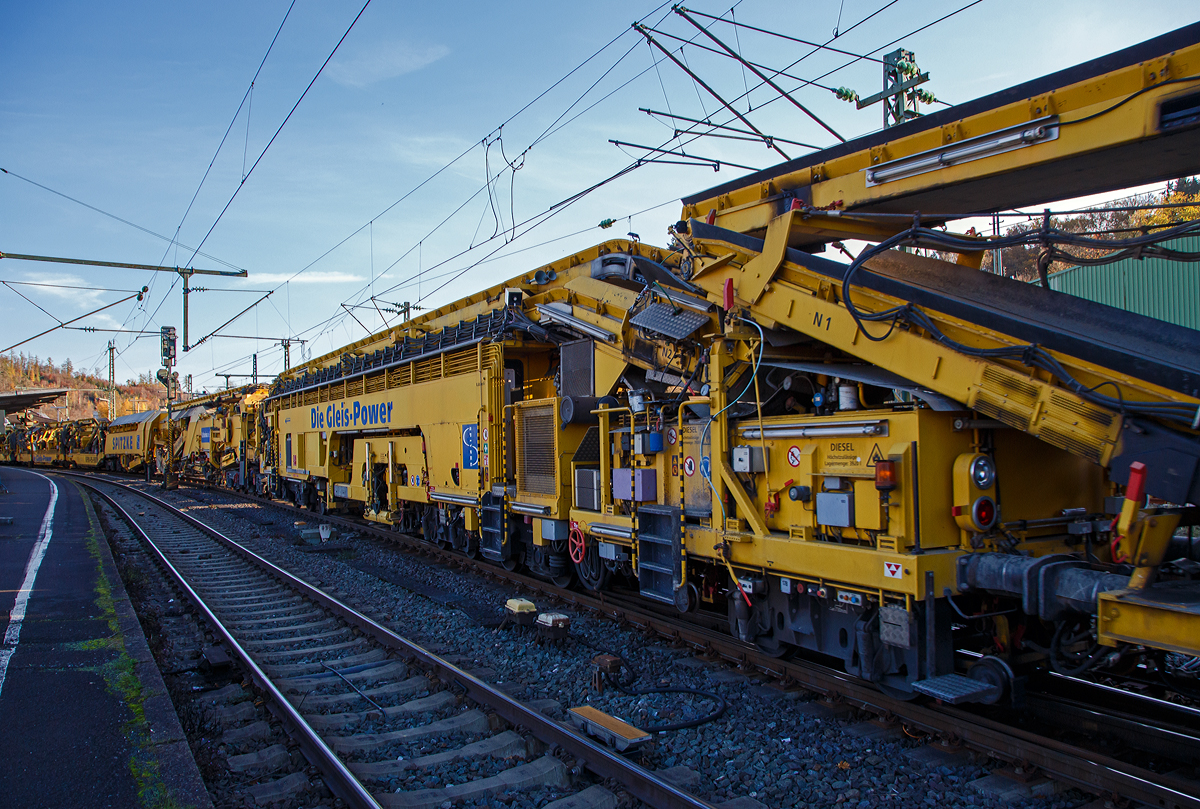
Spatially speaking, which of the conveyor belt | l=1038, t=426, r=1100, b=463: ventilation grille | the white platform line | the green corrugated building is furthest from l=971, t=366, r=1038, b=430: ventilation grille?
the green corrugated building

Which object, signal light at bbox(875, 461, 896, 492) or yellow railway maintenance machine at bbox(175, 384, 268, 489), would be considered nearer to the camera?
signal light at bbox(875, 461, 896, 492)

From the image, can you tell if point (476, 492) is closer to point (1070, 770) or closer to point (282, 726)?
point (282, 726)

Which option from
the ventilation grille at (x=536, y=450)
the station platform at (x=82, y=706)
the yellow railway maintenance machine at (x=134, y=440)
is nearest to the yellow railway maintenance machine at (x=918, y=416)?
the ventilation grille at (x=536, y=450)

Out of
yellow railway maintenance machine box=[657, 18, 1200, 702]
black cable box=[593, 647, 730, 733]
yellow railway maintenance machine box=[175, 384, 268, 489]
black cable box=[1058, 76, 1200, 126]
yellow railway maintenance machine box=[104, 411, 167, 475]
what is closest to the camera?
black cable box=[1058, 76, 1200, 126]

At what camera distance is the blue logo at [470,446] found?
35.1 feet

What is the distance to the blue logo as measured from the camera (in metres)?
10.7

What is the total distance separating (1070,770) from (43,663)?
7.61m

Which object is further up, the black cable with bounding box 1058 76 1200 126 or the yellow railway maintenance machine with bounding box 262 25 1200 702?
the black cable with bounding box 1058 76 1200 126

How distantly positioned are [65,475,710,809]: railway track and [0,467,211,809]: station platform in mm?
757

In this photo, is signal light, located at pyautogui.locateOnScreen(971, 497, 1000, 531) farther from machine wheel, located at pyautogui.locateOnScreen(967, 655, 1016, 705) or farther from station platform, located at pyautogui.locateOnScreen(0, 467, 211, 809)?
station platform, located at pyautogui.locateOnScreen(0, 467, 211, 809)

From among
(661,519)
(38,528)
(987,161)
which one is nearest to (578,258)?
(661,519)

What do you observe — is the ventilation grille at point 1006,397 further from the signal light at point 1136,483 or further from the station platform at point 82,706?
the station platform at point 82,706

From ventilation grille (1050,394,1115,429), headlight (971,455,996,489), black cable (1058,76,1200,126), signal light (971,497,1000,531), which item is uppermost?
black cable (1058,76,1200,126)

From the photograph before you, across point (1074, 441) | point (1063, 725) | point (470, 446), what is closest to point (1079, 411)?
point (1074, 441)
